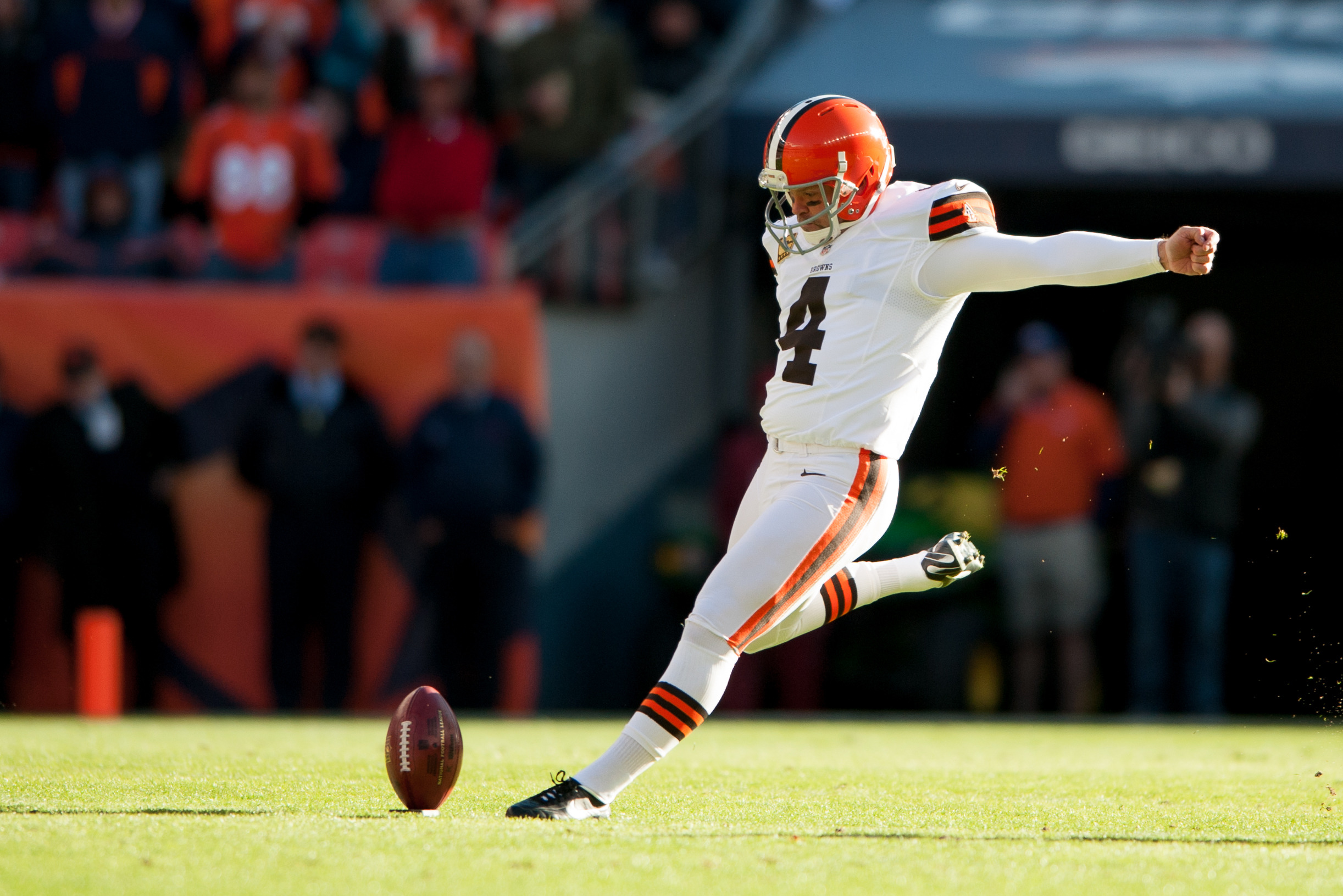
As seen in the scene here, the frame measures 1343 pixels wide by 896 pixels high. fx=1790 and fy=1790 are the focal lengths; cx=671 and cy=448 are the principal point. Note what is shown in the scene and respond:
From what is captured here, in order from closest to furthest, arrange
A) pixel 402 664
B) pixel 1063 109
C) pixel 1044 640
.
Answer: pixel 402 664 < pixel 1044 640 < pixel 1063 109

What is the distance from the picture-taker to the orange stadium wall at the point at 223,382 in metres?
9.11

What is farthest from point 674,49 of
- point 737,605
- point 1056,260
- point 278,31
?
point 737,605

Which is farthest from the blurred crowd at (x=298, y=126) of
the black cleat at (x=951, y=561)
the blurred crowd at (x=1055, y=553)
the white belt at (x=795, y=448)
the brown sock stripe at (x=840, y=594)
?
the white belt at (x=795, y=448)

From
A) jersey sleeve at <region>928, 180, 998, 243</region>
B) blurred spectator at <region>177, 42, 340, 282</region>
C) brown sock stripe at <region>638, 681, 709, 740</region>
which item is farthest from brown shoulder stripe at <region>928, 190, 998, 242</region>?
blurred spectator at <region>177, 42, 340, 282</region>

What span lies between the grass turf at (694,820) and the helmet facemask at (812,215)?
161 cm

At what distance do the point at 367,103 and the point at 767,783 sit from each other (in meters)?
6.77

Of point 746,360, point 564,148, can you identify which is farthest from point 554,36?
point 746,360

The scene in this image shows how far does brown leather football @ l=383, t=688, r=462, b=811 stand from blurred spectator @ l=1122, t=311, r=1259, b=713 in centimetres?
526

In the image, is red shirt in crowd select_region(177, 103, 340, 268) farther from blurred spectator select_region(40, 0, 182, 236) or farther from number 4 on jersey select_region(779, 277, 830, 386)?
number 4 on jersey select_region(779, 277, 830, 386)

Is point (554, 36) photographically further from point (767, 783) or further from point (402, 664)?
point (767, 783)

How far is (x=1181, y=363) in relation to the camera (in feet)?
30.5

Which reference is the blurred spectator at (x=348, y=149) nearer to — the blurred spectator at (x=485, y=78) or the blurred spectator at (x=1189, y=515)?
the blurred spectator at (x=485, y=78)

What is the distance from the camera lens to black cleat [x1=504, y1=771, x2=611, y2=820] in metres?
4.55

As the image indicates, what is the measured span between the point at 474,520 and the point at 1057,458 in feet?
9.91
